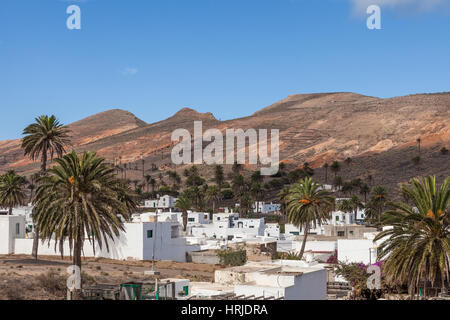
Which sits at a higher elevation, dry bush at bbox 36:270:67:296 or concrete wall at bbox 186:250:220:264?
dry bush at bbox 36:270:67:296

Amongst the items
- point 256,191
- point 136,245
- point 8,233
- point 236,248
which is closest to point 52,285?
point 136,245

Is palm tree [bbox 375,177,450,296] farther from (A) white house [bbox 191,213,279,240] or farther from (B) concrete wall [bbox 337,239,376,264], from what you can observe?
(A) white house [bbox 191,213,279,240]

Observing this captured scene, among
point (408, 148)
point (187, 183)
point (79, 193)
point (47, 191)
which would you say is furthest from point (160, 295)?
point (408, 148)

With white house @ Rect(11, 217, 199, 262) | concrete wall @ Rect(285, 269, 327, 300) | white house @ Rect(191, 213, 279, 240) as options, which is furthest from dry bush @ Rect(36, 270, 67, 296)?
white house @ Rect(191, 213, 279, 240)

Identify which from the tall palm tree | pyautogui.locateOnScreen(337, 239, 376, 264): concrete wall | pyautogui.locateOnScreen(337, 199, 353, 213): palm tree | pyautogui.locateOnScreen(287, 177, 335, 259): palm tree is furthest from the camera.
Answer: the tall palm tree

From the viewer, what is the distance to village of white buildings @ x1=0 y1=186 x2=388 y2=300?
27047 mm

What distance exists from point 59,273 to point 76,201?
892 centimetres

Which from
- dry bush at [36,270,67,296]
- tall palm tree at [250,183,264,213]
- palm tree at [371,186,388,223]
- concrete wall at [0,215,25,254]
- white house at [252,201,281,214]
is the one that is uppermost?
tall palm tree at [250,183,264,213]

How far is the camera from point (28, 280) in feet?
102

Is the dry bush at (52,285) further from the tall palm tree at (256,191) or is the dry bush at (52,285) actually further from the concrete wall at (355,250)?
the tall palm tree at (256,191)

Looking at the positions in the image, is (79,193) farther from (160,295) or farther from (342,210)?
(342,210)

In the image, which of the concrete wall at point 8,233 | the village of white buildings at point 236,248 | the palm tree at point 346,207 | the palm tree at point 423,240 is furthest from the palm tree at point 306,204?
the palm tree at point 346,207

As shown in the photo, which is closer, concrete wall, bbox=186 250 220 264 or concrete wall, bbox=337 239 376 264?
→ concrete wall, bbox=337 239 376 264

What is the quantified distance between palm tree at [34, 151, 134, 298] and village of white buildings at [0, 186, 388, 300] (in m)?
4.28
